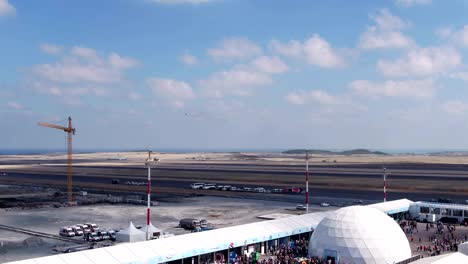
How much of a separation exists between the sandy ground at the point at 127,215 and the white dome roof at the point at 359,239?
24281 millimetres

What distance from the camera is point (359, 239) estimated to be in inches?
1654

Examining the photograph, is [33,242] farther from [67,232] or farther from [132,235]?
[132,235]

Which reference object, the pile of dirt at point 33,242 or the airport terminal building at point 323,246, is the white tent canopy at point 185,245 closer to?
the airport terminal building at point 323,246

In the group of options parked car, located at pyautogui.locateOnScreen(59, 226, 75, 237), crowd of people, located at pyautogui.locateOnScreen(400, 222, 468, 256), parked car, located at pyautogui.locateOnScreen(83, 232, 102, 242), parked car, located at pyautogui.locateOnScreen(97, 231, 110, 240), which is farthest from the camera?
parked car, located at pyautogui.locateOnScreen(59, 226, 75, 237)

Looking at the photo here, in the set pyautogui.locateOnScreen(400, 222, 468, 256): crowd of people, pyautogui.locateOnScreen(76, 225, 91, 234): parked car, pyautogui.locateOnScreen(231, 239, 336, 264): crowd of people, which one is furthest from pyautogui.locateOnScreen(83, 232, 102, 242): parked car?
pyautogui.locateOnScreen(400, 222, 468, 256): crowd of people

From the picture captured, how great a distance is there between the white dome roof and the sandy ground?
79.7ft

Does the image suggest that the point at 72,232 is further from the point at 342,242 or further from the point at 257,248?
the point at 342,242

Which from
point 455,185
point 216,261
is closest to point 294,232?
point 216,261

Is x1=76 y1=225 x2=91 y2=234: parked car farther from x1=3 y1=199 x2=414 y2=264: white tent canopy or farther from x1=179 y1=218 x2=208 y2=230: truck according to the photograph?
x1=3 y1=199 x2=414 y2=264: white tent canopy

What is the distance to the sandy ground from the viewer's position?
191 ft

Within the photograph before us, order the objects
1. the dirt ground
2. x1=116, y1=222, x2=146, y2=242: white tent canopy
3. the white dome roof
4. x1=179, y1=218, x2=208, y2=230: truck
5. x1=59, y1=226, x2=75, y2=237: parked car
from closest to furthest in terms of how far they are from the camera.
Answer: the white dome roof
x1=116, y1=222, x2=146, y2=242: white tent canopy
the dirt ground
x1=59, y1=226, x2=75, y2=237: parked car
x1=179, y1=218, x2=208, y2=230: truck

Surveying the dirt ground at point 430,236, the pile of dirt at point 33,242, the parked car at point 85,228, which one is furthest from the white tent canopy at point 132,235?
→ the dirt ground at point 430,236

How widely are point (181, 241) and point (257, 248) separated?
32.5 ft

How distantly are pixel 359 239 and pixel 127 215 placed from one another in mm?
44925
